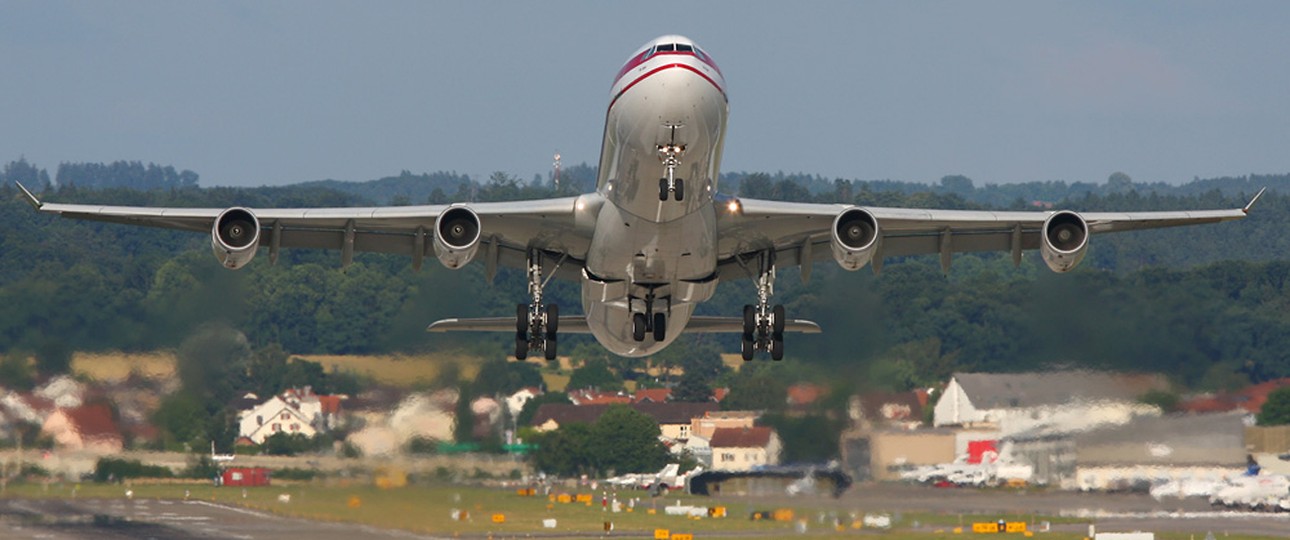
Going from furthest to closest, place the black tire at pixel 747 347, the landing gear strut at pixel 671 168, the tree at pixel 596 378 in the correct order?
the tree at pixel 596 378 → the black tire at pixel 747 347 → the landing gear strut at pixel 671 168

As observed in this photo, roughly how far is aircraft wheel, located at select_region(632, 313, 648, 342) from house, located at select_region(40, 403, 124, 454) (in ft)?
44.8

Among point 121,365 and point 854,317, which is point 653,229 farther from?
point 121,365

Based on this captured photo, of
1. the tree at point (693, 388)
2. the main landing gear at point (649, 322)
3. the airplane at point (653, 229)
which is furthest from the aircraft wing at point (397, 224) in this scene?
the tree at point (693, 388)

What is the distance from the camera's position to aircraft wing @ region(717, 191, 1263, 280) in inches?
1284

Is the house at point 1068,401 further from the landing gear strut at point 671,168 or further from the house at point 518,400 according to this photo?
the landing gear strut at point 671,168

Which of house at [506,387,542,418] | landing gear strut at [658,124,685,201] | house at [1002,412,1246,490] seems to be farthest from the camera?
house at [506,387,542,418]

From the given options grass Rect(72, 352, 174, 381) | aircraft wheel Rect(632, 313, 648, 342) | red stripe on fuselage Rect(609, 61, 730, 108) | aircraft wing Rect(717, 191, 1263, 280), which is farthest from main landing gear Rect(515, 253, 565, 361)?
grass Rect(72, 352, 174, 381)

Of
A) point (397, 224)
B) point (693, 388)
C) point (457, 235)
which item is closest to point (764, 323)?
point (457, 235)

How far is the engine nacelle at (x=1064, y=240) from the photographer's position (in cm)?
3278

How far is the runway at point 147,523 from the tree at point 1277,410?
2013 cm

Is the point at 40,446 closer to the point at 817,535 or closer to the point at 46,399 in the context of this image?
the point at 46,399

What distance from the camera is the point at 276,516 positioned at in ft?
147

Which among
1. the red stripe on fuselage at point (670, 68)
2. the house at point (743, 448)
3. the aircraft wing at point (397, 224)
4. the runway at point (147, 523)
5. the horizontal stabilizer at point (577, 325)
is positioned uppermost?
the red stripe on fuselage at point (670, 68)

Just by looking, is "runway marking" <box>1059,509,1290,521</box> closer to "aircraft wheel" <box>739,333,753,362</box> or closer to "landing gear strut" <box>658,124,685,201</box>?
"aircraft wheel" <box>739,333,753,362</box>
